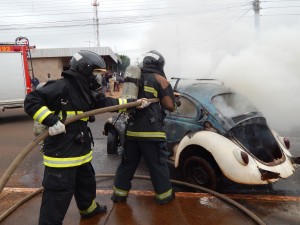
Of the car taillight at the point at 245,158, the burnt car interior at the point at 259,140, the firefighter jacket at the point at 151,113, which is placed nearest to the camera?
the firefighter jacket at the point at 151,113

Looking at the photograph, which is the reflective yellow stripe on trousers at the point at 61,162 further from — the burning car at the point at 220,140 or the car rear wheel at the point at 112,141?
the car rear wheel at the point at 112,141

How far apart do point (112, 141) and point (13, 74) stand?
291 inches

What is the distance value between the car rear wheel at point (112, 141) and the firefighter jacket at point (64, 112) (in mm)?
2794

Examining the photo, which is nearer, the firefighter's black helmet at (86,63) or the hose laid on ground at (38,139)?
the hose laid on ground at (38,139)

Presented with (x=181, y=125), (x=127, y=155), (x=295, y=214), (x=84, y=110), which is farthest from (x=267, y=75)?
(x=84, y=110)

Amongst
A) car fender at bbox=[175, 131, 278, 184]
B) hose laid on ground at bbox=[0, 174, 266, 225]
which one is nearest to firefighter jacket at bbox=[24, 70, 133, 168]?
hose laid on ground at bbox=[0, 174, 266, 225]

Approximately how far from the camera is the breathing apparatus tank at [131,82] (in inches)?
162

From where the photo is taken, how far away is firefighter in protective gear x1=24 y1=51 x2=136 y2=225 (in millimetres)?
3003

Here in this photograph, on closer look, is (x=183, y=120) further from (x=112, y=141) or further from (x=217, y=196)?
(x=112, y=141)

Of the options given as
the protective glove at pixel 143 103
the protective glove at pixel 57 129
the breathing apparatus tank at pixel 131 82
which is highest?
the breathing apparatus tank at pixel 131 82

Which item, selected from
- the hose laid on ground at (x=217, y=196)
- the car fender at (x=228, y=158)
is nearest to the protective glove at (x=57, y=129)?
the hose laid on ground at (x=217, y=196)

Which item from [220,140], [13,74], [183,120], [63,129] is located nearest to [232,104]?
[183,120]

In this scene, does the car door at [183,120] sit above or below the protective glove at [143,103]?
below

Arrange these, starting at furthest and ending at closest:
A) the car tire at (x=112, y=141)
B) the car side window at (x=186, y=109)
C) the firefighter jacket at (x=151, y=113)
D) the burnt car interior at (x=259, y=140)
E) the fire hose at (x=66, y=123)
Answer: the car tire at (x=112, y=141)
the car side window at (x=186, y=109)
the burnt car interior at (x=259, y=140)
the firefighter jacket at (x=151, y=113)
the fire hose at (x=66, y=123)
